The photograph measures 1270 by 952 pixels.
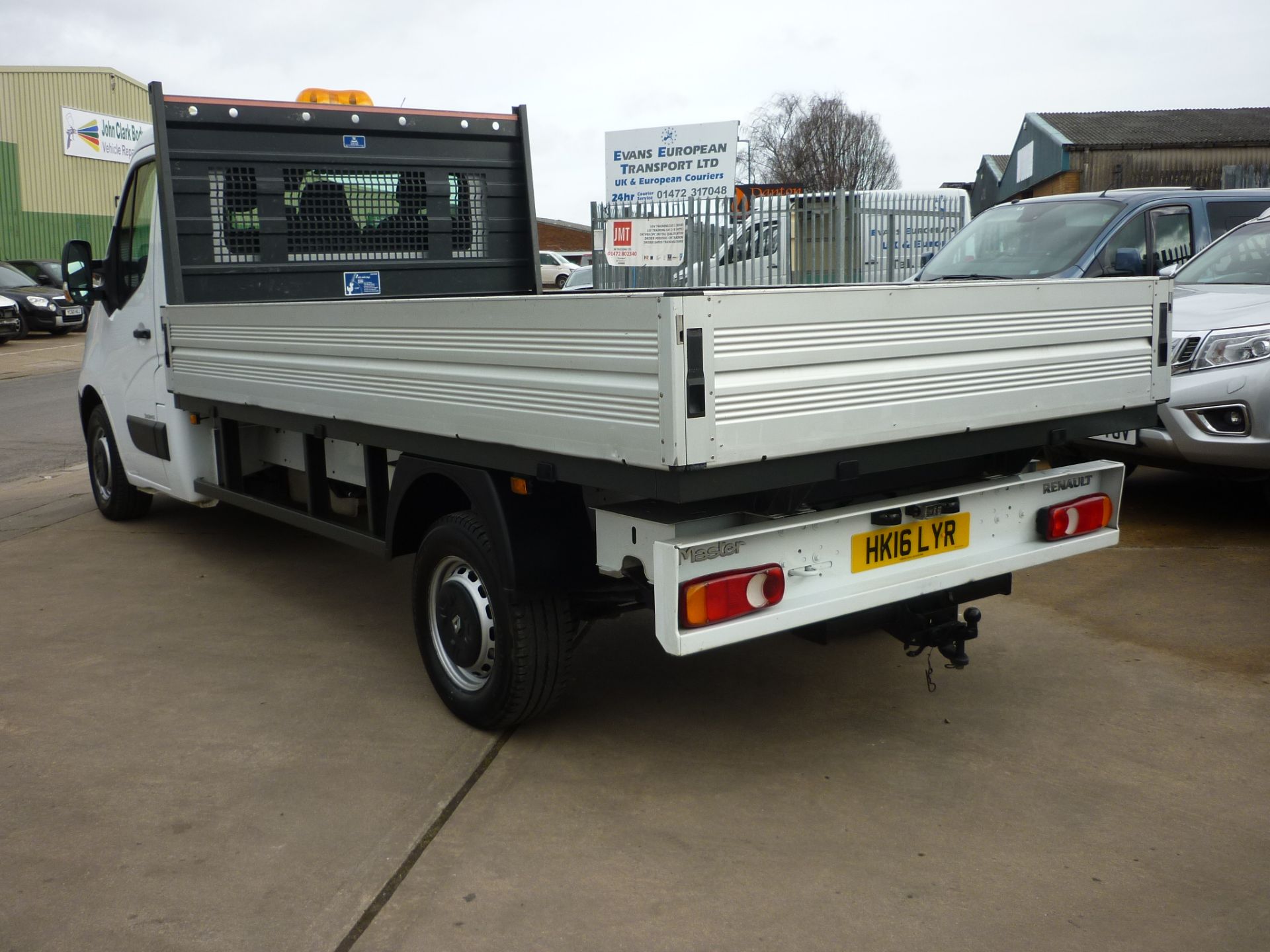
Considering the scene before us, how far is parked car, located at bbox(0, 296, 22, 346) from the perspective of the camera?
22.5 m

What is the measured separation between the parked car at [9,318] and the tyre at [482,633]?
21.8 m

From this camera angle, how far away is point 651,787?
3.62m

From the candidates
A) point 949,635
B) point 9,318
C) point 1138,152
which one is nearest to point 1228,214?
point 949,635

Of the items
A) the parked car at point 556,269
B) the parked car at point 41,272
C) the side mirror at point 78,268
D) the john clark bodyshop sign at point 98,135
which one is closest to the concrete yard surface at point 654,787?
the side mirror at point 78,268

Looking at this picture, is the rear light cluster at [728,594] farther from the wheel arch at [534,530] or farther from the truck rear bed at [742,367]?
the wheel arch at [534,530]

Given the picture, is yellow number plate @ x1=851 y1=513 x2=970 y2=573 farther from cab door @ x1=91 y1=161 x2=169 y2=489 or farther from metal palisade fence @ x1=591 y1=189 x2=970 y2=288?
metal palisade fence @ x1=591 y1=189 x2=970 y2=288

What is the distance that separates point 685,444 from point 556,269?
3448 centimetres

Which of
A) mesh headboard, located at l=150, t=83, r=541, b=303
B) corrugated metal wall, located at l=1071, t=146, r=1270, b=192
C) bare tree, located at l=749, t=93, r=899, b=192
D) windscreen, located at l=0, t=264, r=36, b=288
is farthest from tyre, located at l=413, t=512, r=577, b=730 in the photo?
bare tree, located at l=749, t=93, r=899, b=192

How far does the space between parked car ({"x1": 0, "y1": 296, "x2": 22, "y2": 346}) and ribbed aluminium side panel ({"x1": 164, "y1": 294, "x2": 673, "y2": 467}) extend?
20472mm

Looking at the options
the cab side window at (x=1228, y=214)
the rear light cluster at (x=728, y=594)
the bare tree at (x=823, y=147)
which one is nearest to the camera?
the rear light cluster at (x=728, y=594)

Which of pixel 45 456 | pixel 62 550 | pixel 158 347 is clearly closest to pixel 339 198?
pixel 158 347

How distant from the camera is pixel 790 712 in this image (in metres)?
4.22

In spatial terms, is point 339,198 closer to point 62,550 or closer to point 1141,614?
point 62,550

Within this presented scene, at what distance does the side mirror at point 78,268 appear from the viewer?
22.0 feet
